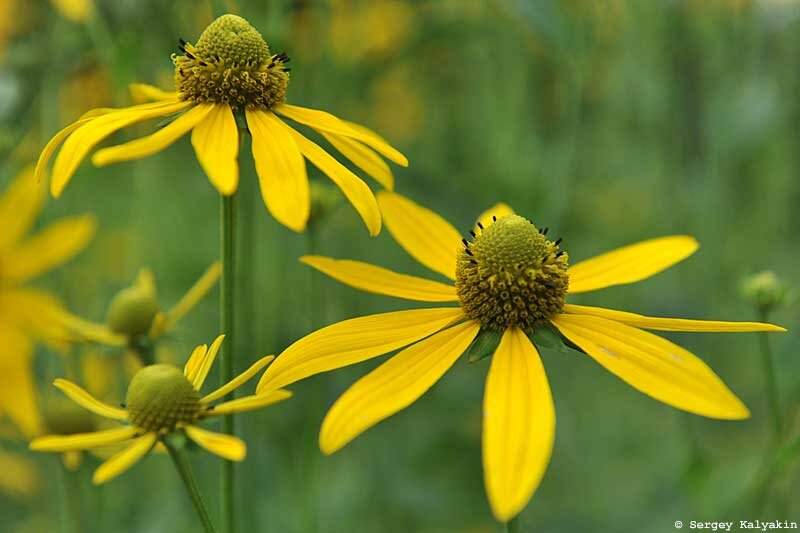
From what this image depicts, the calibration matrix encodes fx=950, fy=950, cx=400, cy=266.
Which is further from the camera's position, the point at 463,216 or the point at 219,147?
the point at 463,216

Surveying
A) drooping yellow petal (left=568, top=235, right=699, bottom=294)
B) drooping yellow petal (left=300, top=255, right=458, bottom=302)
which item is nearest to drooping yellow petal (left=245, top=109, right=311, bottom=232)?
drooping yellow petal (left=300, top=255, right=458, bottom=302)

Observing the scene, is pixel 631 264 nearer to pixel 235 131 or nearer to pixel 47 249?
pixel 235 131

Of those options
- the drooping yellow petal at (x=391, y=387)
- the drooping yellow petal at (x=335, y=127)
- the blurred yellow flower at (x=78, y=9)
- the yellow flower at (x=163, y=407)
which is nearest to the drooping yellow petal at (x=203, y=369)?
the yellow flower at (x=163, y=407)

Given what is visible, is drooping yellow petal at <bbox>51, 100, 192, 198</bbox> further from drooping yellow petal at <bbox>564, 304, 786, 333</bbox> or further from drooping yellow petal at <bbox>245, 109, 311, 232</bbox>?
drooping yellow petal at <bbox>564, 304, 786, 333</bbox>

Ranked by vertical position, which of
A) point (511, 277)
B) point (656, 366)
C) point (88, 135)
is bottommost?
point (656, 366)

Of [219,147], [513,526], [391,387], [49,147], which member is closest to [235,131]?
[219,147]

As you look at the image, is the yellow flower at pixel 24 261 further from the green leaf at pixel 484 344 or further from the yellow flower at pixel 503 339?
the green leaf at pixel 484 344
